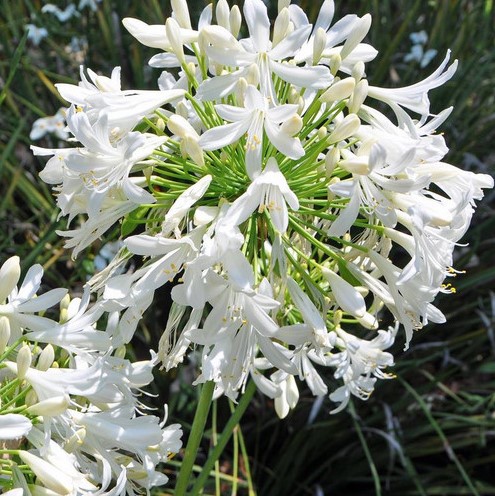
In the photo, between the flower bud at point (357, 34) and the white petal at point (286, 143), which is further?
the flower bud at point (357, 34)

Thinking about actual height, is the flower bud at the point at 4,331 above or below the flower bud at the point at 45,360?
above

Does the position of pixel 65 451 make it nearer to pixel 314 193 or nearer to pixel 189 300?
pixel 189 300

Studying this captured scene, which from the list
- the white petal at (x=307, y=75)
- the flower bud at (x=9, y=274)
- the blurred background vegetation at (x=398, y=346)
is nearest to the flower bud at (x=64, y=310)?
the flower bud at (x=9, y=274)

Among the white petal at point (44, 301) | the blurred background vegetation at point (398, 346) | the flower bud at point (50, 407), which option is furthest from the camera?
the blurred background vegetation at point (398, 346)

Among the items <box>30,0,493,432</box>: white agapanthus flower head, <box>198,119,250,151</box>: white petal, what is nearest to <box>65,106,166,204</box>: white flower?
<box>30,0,493,432</box>: white agapanthus flower head

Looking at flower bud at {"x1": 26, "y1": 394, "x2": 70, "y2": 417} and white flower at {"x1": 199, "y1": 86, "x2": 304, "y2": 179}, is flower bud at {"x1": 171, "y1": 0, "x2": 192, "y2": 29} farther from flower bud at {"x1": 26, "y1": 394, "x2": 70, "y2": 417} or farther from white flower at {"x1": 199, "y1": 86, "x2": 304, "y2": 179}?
flower bud at {"x1": 26, "y1": 394, "x2": 70, "y2": 417}

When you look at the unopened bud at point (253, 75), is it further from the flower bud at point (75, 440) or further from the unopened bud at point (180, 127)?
the flower bud at point (75, 440)

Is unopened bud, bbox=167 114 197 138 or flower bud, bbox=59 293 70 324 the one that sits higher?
unopened bud, bbox=167 114 197 138

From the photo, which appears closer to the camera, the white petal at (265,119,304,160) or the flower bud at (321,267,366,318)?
the white petal at (265,119,304,160)
